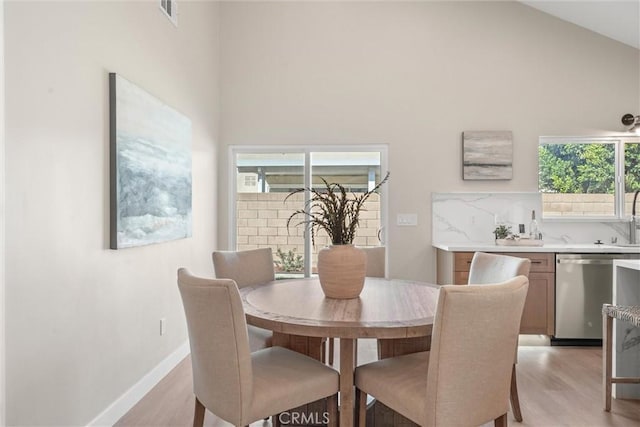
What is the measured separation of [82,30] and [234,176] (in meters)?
2.51

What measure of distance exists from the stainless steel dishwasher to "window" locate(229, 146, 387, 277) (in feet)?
5.66

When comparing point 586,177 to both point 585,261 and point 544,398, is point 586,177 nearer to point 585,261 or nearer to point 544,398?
point 585,261

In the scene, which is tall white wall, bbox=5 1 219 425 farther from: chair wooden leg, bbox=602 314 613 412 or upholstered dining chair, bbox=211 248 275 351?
chair wooden leg, bbox=602 314 613 412

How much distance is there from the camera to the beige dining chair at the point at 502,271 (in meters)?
2.32

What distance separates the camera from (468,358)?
60.7 inches

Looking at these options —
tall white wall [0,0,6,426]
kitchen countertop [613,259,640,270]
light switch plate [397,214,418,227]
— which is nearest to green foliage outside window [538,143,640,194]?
light switch plate [397,214,418,227]

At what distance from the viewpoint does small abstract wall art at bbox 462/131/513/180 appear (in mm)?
4305

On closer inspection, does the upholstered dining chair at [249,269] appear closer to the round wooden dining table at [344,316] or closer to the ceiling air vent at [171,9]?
the round wooden dining table at [344,316]

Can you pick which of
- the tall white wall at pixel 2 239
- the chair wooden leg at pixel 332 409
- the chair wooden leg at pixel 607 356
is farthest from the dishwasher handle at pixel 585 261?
the tall white wall at pixel 2 239

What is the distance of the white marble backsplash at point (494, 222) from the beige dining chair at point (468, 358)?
9.18 feet

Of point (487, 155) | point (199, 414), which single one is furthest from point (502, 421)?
point (487, 155)

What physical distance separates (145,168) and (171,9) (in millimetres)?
1315

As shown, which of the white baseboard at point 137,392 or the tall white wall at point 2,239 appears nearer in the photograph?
the tall white wall at point 2,239

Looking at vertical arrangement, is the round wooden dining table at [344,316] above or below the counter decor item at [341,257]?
below
